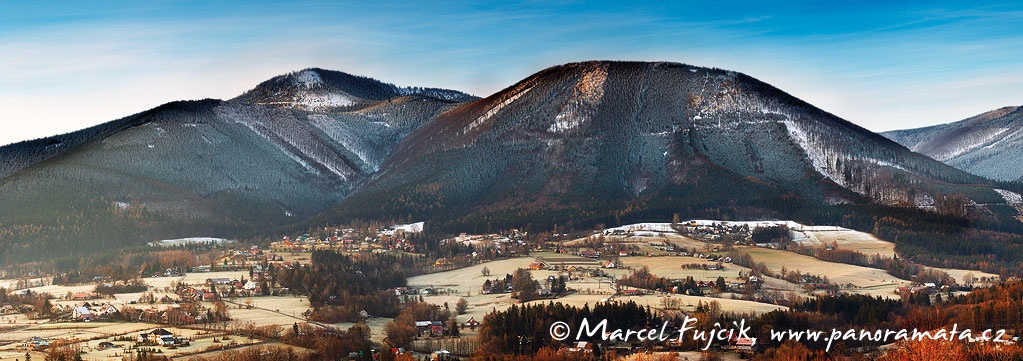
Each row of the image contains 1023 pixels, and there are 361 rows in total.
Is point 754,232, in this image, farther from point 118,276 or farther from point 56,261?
point 56,261

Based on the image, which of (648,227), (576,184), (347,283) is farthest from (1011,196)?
(347,283)

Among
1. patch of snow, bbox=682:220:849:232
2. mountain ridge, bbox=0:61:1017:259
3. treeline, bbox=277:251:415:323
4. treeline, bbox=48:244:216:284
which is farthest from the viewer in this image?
mountain ridge, bbox=0:61:1017:259

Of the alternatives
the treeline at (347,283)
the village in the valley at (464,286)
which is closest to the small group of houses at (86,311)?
the village in the valley at (464,286)

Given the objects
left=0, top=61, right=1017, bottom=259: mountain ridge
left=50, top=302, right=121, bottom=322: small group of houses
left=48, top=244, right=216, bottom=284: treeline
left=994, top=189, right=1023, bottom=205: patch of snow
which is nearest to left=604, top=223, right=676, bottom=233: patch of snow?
left=0, top=61, right=1017, bottom=259: mountain ridge

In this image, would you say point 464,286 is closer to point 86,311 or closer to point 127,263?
point 86,311

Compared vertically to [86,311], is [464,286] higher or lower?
higher

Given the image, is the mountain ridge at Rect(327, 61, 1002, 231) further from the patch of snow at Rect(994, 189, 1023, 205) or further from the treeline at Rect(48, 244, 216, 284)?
the treeline at Rect(48, 244, 216, 284)
